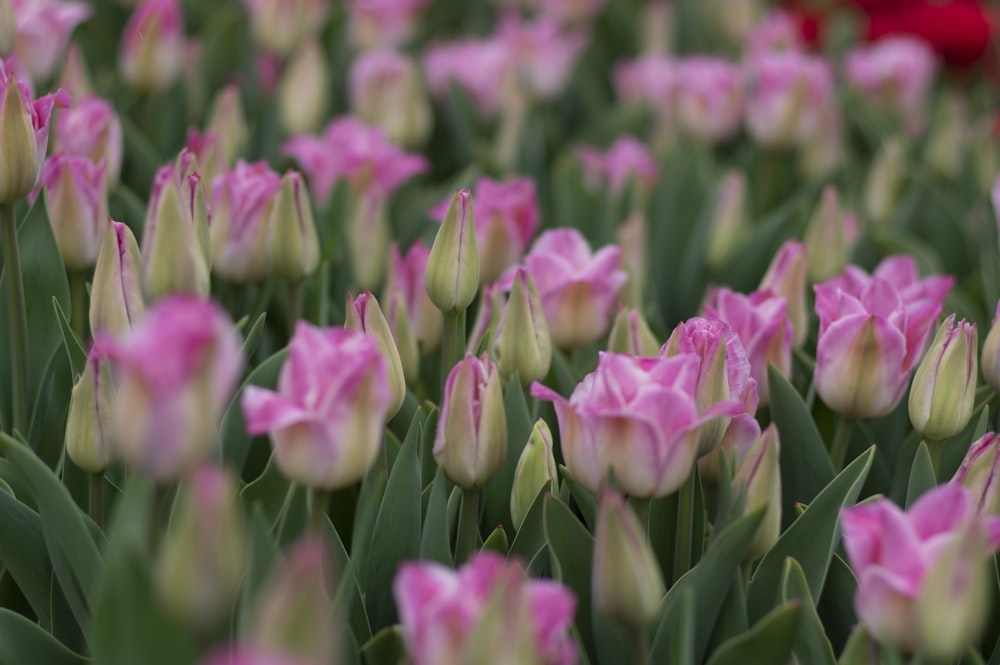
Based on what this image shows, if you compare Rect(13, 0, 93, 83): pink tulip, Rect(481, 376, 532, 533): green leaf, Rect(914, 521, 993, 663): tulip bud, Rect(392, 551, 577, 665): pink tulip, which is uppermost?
Rect(13, 0, 93, 83): pink tulip

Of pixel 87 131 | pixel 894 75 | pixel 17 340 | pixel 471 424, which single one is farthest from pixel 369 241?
pixel 894 75

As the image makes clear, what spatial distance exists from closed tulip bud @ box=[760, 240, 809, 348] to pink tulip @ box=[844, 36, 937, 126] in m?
1.09

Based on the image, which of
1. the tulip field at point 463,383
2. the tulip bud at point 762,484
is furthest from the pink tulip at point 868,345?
the tulip bud at point 762,484

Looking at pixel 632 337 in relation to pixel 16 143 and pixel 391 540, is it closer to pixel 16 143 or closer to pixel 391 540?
pixel 391 540

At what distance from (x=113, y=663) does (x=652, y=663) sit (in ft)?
1.14

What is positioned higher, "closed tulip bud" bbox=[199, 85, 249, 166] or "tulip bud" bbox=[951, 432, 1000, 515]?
"closed tulip bud" bbox=[199, 85, 249, 166]

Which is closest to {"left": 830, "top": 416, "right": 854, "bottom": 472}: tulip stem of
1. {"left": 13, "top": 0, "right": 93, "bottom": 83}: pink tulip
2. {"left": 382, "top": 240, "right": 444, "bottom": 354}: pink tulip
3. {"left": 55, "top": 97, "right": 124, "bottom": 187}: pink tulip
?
{"left": 382, "top": 240, "right": 444, "bottom": 354}: pink tulip

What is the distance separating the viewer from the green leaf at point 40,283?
102cm

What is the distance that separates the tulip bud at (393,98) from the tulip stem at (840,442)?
833 mm

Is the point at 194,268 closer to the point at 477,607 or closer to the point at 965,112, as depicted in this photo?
the point at 477,607

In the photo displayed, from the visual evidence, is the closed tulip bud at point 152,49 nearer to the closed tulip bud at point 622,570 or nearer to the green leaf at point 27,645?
the green leaf at point 27,645

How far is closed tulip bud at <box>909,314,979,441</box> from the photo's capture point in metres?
0.83

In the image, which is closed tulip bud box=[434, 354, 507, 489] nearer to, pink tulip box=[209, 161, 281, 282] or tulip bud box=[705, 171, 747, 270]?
pink tulip box=[209, 161, 281, 282]

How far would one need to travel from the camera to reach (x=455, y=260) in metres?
0.87
